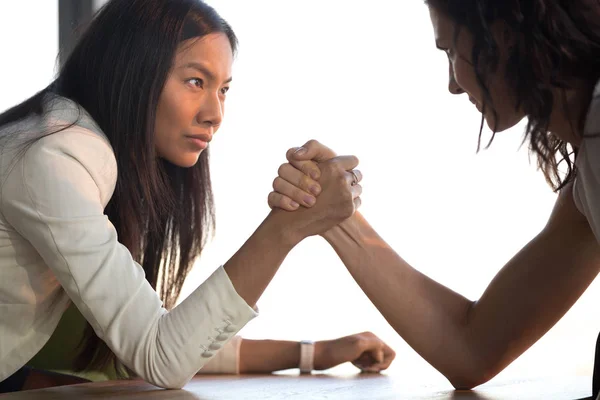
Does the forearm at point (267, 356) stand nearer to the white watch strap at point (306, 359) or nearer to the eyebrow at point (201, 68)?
the white watch strap at point (306, 359)

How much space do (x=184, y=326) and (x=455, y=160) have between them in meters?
1.63

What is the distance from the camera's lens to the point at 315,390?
1.23m

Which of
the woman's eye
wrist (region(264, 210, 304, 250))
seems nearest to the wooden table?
wrist (region(264, 210, 304, 250))

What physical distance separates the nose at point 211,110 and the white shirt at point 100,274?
33 cm

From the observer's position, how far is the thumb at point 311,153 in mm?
1425

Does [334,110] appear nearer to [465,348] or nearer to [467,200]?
[467,200]

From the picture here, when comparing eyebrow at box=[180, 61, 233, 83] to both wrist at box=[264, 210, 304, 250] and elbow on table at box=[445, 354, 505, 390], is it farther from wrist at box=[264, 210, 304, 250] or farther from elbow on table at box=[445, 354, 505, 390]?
elbow on table at box=[445, 354, 505, 390]

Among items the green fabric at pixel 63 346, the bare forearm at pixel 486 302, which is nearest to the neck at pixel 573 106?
the bare forearm at pixel 486 302

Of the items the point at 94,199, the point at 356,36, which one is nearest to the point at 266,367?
the point at 94,199

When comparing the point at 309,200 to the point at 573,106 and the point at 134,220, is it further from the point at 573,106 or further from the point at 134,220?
the point at 573,106

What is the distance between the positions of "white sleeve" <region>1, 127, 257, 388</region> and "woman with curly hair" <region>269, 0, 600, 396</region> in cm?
26

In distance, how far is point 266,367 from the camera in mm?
1523

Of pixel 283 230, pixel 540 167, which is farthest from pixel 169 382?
pixel 540 167

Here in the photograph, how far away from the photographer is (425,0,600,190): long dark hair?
3.31 feet
